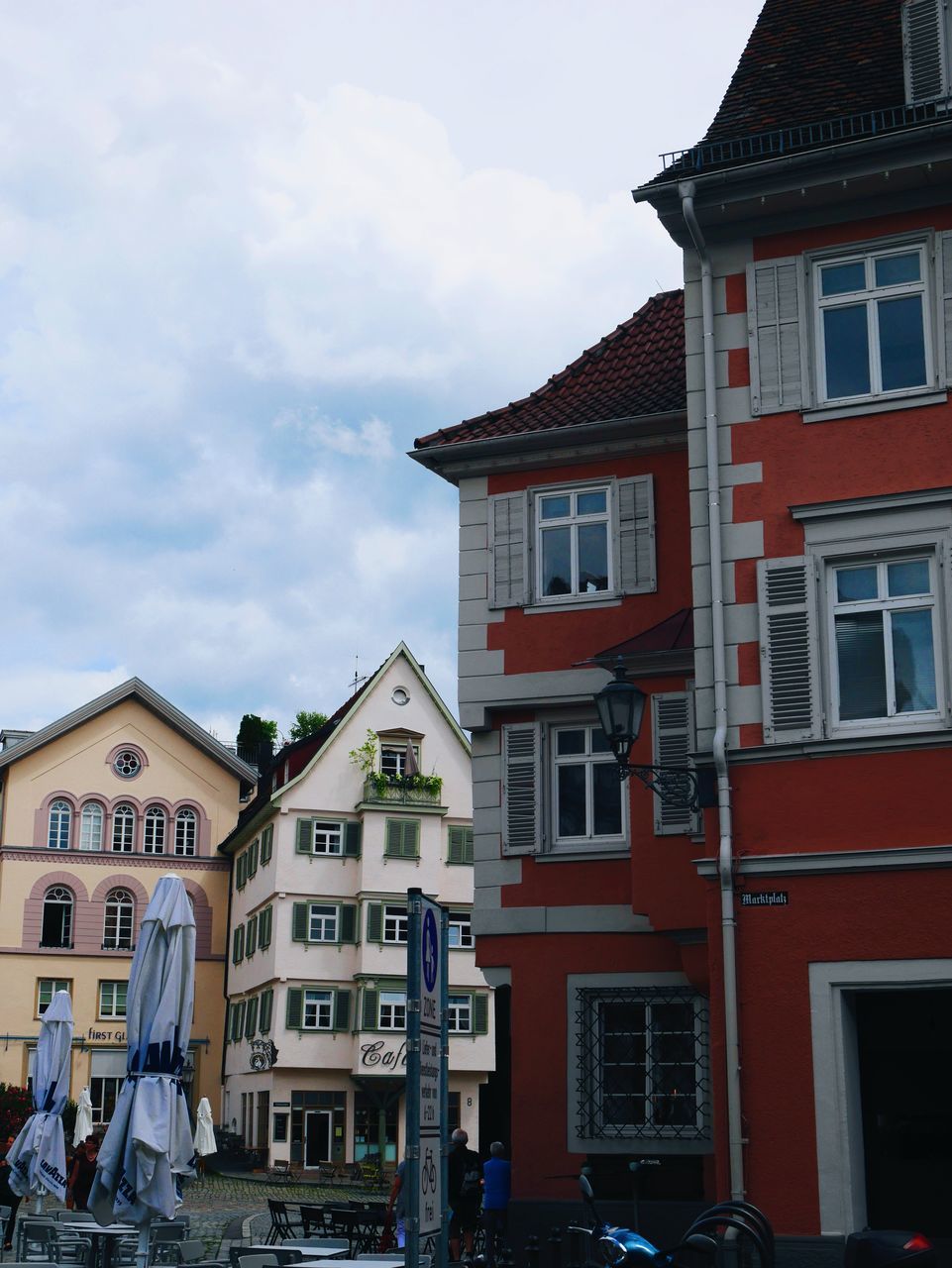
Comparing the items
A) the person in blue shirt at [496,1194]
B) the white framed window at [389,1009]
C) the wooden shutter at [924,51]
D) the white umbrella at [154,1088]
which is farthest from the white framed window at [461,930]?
the wooden shutter at [924,51]

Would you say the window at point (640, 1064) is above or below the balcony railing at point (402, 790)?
below

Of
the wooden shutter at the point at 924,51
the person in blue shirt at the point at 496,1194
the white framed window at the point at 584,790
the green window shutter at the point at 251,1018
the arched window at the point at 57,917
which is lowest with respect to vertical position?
the person in blue shirt at the point at 496,1194

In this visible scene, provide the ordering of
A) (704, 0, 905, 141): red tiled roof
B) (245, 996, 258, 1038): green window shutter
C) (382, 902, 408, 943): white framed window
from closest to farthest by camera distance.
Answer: (704, 0, 905, 141): red tiled roof, (382, 902, 408, 943): white framed window, (245, 996, 258, 1038): green window shutter

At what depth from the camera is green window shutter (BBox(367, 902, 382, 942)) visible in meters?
49.1

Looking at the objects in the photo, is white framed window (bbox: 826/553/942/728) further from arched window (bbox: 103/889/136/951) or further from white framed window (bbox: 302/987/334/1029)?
arched window (bbox: 103/889/136/951)

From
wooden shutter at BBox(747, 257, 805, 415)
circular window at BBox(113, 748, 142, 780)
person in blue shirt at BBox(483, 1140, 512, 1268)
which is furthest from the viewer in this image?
circular window at BBox(113, 748, 142, 780)

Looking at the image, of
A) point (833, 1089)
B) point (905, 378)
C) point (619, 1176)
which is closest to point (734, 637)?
point (905, 378)

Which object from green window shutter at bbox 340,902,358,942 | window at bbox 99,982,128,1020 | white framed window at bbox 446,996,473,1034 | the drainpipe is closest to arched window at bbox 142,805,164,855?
window at bbox 99,982,128,1020

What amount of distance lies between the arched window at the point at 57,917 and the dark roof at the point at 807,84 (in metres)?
45.4

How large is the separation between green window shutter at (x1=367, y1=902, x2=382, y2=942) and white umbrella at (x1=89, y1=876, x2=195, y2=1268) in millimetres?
33937

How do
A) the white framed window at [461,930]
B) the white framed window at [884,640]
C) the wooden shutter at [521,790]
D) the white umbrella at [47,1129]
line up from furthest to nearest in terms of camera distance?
the white framed window at [461,930] → the white umbrella at [47,1129] → the wooden shutter at [521,790] → the white framed window at [884,640]

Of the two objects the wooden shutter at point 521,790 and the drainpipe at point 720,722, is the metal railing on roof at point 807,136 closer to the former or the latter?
the drainpipe at point 720,722

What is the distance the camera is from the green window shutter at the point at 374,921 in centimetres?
4909

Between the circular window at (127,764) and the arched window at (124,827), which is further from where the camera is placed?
the circular window at (127,764)
